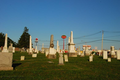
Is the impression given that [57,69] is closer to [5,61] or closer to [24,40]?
[5,61]

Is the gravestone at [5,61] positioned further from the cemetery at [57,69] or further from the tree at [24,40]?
the tree at [24,40]

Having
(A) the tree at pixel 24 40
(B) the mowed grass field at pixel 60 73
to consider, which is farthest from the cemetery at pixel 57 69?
(A) the tree at pixel 24 40

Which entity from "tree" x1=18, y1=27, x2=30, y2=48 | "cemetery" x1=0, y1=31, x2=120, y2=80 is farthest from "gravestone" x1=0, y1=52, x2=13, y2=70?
"tree" x1=18, y1=27, x2=30, y2=48

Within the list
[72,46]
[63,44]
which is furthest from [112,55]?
[63,44]

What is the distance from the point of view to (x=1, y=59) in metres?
9.18

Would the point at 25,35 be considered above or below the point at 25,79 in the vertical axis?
above

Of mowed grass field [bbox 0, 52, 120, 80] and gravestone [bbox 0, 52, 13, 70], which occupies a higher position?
gravestone [bbox 0, 52, 13, 70]

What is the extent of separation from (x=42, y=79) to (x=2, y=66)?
4162 mm

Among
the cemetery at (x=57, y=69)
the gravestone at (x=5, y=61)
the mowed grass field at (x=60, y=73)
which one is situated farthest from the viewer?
the gravestone at (x=5, y=61)

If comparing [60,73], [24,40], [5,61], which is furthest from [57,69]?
[24,40]

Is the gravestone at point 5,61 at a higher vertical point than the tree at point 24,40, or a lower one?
lower

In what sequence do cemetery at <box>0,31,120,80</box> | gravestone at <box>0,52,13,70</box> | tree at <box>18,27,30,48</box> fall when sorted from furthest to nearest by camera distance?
tree at <box>18,27,30,48</box> → gravestone at <box>0,52,13,70</box> → cemetery at <box>0,31,120,80</box>

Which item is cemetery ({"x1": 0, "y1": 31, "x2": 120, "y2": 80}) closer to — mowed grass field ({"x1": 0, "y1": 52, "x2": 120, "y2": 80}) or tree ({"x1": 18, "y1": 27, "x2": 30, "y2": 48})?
mowed grass field ({"x1": 0, "y1": 52, "x2": 120, "y2": 80})

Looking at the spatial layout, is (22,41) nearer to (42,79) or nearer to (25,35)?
(25,35)
